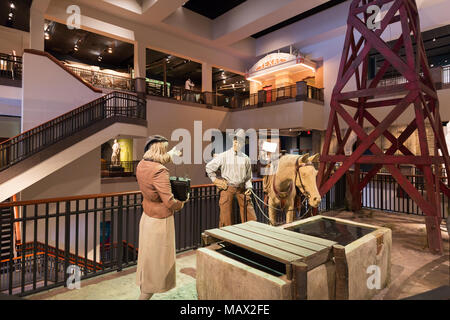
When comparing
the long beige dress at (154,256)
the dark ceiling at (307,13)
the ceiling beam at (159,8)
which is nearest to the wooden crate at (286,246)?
the long beige dress at (154,256)

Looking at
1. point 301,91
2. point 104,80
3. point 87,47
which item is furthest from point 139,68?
point 301,91

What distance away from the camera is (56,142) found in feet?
27.0

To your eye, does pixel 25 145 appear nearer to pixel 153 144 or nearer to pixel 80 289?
pixel 80 289

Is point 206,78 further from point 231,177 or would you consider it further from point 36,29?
point 231,177

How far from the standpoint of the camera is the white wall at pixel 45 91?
367 inches

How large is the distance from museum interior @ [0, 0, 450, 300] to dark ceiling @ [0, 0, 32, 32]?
9 cm

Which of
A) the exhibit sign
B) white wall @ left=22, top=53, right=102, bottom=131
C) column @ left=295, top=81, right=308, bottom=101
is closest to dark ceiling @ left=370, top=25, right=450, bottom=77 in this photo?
the exhibit sign

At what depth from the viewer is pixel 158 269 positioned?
2566 millimetres

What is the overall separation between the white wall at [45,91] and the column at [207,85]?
8.17 metres

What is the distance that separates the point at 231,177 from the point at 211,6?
14.6 meters

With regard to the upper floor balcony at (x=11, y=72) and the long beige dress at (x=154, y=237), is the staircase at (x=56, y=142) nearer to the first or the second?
the upper floor balcony at (x=11, y=72)

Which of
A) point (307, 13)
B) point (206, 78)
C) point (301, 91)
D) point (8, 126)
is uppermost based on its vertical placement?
point (307, 13)
